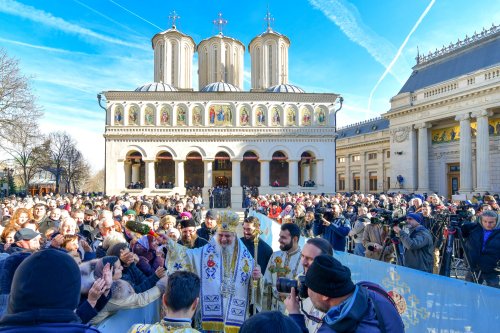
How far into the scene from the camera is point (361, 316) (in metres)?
1.99

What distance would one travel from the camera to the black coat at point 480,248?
5902mm

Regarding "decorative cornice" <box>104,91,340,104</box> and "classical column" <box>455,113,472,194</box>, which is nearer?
"classical column" <box>455,113,472,194</box>

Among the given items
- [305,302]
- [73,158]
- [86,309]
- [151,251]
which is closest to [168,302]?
[86,309]

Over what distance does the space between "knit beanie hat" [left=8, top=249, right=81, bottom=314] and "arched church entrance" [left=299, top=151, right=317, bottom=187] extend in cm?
3507

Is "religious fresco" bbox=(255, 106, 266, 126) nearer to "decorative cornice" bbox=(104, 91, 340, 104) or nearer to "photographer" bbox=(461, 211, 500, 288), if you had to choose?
"decorative cornice" bbox=(104, 91, 340, 104)

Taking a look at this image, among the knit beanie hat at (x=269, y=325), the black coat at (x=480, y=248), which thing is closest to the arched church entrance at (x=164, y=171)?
the black coat at (x=480, y=248)

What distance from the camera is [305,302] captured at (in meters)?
3.73

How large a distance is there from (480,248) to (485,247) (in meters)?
0.09

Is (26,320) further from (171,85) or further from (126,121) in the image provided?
(171,85)

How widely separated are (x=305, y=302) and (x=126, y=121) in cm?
3454

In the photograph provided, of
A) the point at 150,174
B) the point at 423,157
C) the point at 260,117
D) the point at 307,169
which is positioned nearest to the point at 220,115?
the point at 260,117

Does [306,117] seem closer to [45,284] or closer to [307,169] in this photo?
[307,169]

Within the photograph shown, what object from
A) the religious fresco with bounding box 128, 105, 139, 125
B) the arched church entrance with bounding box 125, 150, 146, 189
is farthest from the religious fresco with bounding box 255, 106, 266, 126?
the arched church entrance with bounding box 125, 150, 146, 189

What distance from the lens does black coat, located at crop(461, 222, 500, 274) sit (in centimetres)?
590
